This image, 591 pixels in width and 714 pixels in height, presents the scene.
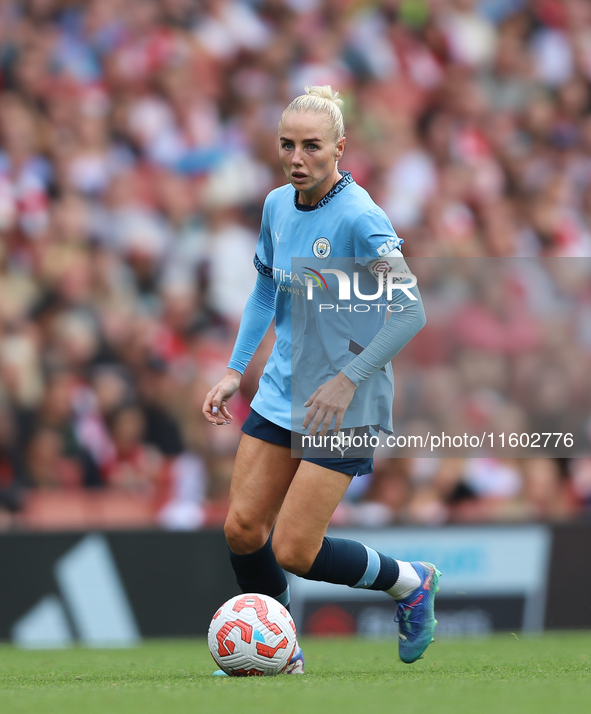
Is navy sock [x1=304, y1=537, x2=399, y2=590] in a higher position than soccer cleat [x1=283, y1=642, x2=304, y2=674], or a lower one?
higher

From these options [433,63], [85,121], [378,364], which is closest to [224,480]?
[85,121]

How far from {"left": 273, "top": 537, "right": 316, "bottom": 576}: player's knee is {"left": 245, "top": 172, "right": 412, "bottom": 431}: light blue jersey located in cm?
45

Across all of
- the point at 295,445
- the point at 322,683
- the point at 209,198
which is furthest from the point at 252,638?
the point at 209,198

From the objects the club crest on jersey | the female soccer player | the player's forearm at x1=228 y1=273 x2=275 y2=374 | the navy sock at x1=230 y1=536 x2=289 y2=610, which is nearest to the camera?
the female soccer player

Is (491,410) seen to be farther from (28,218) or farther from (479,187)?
(28,218)

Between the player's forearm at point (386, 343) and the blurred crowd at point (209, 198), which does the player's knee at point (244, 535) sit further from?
the blurred crowd at point (209, 198)

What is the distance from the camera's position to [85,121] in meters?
9.55

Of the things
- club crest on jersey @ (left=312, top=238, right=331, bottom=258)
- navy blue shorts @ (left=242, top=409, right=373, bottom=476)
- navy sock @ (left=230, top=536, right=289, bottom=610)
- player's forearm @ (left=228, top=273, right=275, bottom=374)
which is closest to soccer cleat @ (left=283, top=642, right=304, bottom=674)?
navy sock @ (left=230, top=536, right=289, bottom=610)

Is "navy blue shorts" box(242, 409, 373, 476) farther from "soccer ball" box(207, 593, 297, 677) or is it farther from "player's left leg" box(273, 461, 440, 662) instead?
"soccer ball" box(207, 593, 297, 677)

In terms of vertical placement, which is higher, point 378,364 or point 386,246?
point 386,246

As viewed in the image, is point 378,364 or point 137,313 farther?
point 137,313

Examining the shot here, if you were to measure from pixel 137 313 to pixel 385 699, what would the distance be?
5.52m

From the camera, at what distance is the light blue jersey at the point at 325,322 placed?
14.3 feet

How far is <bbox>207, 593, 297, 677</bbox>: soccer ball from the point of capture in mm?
4223
